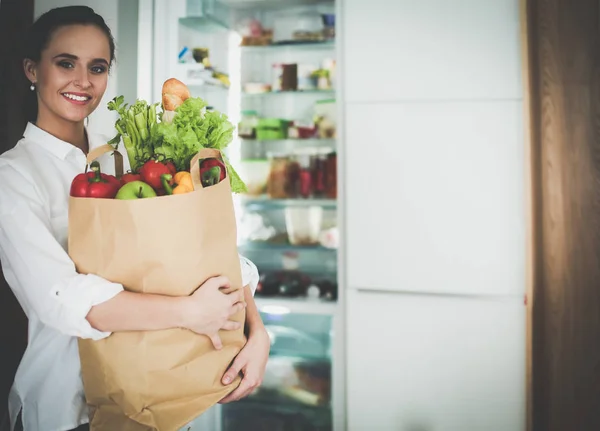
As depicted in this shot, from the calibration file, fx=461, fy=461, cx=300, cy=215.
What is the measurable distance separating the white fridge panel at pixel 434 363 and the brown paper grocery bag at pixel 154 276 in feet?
3.73

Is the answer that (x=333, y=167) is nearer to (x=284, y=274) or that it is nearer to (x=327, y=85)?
(x=327, y=85)

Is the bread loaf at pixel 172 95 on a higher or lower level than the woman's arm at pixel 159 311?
higher

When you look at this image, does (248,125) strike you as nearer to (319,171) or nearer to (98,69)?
(319,171)

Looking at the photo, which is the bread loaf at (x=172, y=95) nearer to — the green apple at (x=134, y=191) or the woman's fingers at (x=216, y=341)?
the green apple at (x=134, y=191)

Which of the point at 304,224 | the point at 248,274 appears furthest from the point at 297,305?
the point at 248,274

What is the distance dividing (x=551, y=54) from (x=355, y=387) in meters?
1.49

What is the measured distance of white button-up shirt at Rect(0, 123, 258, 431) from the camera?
84 cm

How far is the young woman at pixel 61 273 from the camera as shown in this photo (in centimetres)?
84

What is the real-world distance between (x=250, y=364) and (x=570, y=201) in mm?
1264

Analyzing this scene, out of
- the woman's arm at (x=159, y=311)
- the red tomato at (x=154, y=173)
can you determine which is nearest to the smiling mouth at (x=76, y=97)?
the red tomato at (x=154, y=173)

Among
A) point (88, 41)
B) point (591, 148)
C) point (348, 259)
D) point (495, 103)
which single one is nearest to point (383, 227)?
point (348, 259)

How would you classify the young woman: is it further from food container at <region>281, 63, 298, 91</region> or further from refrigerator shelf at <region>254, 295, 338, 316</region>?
food container at <region>281, 63, 298, 91</region>

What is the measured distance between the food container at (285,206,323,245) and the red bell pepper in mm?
1559

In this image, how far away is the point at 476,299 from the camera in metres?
1.84
